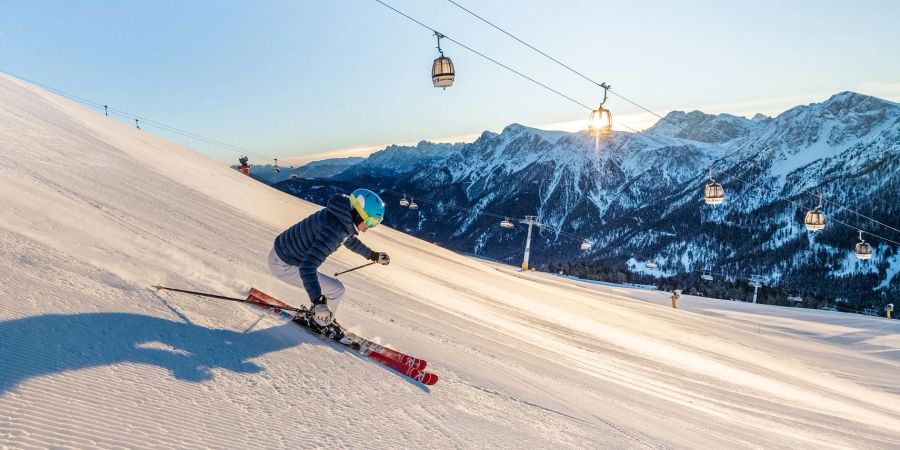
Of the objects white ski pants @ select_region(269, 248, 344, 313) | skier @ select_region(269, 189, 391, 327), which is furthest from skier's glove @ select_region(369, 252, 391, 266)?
white ski pants @ select_region(269, 248, 344, 313)

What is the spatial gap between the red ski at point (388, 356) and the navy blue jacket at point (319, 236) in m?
0.52

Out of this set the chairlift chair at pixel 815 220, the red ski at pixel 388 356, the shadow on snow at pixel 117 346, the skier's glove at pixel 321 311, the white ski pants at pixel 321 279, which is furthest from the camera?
the chairlift chair at pixel 815 220

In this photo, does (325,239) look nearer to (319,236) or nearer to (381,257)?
(319,236)

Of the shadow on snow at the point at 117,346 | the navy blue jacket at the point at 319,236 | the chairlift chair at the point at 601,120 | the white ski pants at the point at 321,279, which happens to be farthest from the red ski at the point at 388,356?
the chairlift chair at the point at 601,120

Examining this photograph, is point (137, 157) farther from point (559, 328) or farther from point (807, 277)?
point (807, 277)

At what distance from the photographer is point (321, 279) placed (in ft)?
16.5

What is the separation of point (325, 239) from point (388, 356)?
122cm

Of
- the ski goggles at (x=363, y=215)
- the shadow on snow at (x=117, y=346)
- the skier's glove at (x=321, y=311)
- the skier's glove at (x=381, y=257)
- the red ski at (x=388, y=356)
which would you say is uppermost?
the ski goggles at (x=363, y=215)

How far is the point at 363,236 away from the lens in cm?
1748

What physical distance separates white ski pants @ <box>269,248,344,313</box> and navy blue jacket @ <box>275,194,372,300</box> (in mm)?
283

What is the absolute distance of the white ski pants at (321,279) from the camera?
5055mm

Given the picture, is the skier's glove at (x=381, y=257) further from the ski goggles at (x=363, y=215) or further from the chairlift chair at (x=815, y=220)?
the chairlift chair at (x=815, y=220)

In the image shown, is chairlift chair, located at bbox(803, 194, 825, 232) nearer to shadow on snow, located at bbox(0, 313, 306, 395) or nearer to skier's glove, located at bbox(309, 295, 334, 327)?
skier's glove, located at bbox(309, 295, 334, 327)

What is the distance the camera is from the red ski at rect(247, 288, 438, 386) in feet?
14.4
